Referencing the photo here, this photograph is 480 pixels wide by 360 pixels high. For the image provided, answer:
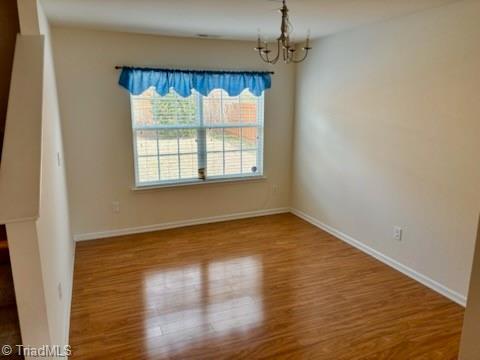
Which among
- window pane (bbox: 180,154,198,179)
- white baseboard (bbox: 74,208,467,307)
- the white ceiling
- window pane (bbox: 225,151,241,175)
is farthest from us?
window pane (bbox: 225,151,241,175)

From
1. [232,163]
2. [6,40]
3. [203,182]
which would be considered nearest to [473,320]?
[6,40]

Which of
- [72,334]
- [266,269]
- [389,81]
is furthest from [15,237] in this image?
[389,81]

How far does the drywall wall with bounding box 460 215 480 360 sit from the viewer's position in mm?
1360

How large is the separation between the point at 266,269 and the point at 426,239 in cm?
148

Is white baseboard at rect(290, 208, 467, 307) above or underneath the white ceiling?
underneath

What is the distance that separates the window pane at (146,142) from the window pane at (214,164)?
0.74 meters

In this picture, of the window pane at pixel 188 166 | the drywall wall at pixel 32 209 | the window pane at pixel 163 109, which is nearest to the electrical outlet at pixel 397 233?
the window pane at pixel 188 166

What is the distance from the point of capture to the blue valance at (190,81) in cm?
411

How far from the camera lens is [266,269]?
3.54 metres

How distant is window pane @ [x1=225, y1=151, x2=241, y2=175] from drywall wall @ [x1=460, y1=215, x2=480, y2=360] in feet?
12.2

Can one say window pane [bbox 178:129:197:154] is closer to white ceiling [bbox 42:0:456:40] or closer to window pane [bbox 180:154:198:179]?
window pane [bbox 180:154:198:179]

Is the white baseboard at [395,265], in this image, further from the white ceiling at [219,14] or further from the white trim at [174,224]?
the white ceiling at [219,14]

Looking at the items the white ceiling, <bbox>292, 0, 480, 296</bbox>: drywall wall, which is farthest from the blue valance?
<bbox>292, 0, 480, 296</bbox>: drywall wall

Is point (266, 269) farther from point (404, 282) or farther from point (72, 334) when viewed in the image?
point (72, 334)
